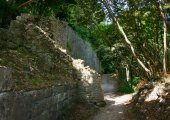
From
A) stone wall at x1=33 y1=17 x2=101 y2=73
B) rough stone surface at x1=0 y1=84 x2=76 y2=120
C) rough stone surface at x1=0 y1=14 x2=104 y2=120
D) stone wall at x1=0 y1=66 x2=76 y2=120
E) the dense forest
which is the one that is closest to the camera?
stone wall at x1=0 y1=66 x2=76 y2=120

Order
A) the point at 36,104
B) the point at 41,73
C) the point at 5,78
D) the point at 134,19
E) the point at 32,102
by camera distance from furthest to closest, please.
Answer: the point at 134,19, the point at 41,73, the point at 36,104, the point at 32,102, the point at 5,78

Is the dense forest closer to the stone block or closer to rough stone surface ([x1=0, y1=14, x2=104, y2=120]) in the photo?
rough stone surface ([x1=0, y1=14, x2=104, y2=120])

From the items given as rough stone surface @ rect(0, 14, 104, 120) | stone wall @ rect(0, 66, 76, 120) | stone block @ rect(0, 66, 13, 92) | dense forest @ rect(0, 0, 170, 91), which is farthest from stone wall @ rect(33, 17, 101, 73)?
stone block @ rect(0, 66, 13, 92)

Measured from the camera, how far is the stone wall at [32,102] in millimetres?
5996

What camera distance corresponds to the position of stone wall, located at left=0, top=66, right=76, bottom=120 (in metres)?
6.00

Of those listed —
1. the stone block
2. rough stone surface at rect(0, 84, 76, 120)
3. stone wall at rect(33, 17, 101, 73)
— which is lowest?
rough stone surface at rect(0, 84, 76, 120)

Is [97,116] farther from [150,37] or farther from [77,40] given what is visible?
[77,40]

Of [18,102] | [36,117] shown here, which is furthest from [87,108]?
[18,102]

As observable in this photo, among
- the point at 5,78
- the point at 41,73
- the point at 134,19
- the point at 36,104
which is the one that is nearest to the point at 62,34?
the point at 134,19

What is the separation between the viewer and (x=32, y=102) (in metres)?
7.71

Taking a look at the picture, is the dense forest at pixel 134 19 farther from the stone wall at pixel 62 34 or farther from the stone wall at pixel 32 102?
the stone wall at pixel 32 102

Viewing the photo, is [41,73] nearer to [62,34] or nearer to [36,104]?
[36,104]

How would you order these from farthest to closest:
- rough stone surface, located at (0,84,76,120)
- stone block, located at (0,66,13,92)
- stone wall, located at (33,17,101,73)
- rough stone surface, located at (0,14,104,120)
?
stone wall, located at (33,17,101,73)
rough stone surface, located at (0,14,104,120)
rough stone surface, located at (0,84,76,120)
stone block, located at (0,66,13,92)

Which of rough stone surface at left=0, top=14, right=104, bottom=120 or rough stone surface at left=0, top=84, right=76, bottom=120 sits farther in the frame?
rough stone surface at left=0, top=14, right=104, bottom=120
